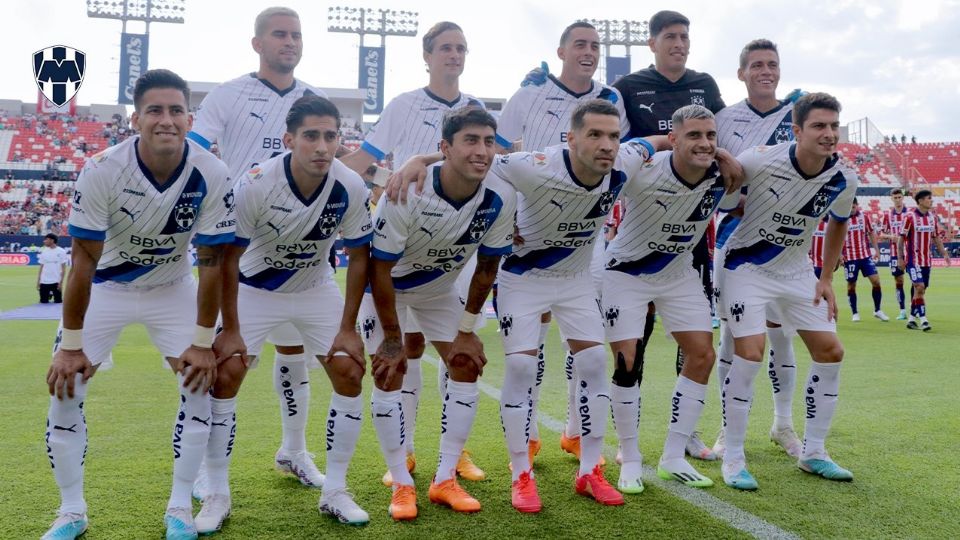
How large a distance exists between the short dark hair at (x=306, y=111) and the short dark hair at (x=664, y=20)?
2554 mm

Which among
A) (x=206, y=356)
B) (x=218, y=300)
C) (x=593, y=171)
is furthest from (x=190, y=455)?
(x=593, y=171)

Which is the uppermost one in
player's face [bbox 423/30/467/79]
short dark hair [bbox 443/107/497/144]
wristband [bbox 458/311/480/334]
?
player's face [bbox 423/30/467/79]

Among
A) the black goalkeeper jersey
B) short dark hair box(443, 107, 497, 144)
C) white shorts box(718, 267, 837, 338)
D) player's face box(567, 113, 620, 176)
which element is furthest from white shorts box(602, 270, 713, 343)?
short dark hair box(443, 107, 497, 144)

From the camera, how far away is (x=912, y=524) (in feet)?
12.8

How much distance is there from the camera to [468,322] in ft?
14.3

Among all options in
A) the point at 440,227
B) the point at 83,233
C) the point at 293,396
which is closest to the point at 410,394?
the point at 293,396

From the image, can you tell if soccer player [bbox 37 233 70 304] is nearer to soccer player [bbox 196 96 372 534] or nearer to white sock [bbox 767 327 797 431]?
soccer player [bbox 196 96 372 534]

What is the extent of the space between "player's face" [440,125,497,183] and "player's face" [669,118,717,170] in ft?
3.97

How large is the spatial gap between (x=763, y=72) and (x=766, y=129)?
389 mm

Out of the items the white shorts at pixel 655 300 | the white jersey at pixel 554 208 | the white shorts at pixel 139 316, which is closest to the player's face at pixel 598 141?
the white jersey at pixel 554 208

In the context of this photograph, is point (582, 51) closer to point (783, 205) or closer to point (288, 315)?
point (783, 205)

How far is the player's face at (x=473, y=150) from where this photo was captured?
4090 millimetres

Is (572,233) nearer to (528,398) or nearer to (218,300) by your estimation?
(528,398)

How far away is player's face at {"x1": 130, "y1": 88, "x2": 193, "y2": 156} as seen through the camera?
369cm
